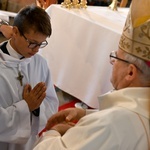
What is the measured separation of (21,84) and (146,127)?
796 millimetres

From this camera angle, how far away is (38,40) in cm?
150

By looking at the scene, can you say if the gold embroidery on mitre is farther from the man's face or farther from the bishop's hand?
the bishop's hand

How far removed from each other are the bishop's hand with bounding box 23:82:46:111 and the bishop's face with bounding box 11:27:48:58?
0.18 metres

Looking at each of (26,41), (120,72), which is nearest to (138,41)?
(120,72)

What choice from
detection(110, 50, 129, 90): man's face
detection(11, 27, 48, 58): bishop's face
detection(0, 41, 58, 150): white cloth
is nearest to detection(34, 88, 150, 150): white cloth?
detection(110, 50, 129, 90): man's face

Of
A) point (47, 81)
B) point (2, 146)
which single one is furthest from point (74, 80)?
point (2, 146)

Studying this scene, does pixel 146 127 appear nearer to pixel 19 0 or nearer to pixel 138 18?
pixel 138 18

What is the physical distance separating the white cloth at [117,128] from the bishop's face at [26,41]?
0.64 meters

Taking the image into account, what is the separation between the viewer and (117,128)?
2.92ft

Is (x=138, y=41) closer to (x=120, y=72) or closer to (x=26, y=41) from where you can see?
(x=120, y=72)

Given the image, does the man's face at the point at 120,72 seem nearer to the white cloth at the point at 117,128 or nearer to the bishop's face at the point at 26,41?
the white cloth at the point at 117,128

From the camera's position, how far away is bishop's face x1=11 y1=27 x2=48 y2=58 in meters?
1.48

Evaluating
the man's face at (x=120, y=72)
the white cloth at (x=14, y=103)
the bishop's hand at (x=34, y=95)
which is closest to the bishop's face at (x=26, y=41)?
the white cloth at (x=14, y=103)

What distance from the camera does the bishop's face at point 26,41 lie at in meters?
1.48
